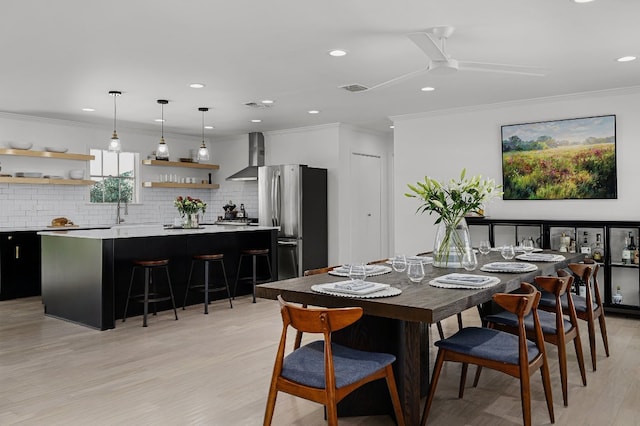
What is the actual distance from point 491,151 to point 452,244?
3.49 meters

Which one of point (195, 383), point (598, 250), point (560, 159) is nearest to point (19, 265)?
point (195, 383)

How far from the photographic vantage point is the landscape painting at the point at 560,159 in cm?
586

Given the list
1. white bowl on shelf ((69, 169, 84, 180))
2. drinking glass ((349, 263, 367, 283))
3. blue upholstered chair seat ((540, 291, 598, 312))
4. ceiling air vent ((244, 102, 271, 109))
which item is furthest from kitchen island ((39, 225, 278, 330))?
blue upholstered chair seat ((540, 291, 598, 312))

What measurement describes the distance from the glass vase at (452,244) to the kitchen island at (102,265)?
3219 mm

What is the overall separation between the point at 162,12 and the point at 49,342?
9.96 ft

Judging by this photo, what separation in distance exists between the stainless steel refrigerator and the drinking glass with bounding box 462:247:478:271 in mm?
4463

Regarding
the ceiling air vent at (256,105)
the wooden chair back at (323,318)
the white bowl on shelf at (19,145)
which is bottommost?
the wooden chair back at (323,318)

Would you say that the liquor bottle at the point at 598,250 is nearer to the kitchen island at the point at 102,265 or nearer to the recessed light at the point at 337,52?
the recessed light at the point at 337,52

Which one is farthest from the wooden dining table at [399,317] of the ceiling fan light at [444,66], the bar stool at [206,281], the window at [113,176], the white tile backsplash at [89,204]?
the window at [113,176]

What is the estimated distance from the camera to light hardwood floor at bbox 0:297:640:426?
9.71 ft

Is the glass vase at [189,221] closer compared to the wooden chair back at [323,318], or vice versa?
the wooden chair back at [323,318]

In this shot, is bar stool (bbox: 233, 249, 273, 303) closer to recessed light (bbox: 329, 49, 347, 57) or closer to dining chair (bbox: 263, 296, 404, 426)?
recessed light (bbox: 329, 49, 347, 57)

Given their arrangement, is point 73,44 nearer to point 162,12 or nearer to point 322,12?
point 162,12

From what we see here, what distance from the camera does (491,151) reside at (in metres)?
6.64
